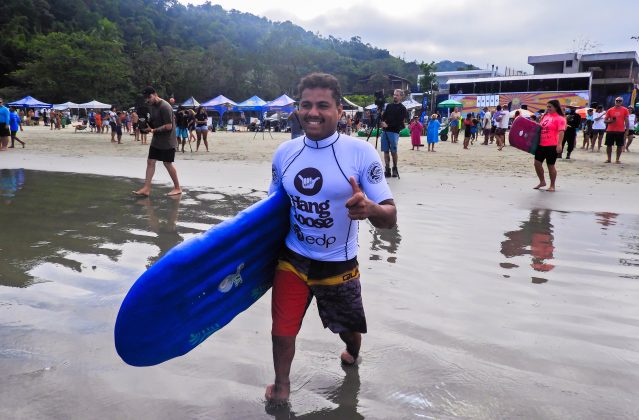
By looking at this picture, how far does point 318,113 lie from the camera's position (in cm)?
261

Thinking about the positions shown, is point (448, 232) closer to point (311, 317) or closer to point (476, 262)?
point (476, 262)

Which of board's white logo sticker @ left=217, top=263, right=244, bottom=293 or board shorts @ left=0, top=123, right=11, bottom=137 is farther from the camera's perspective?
board shorts @ left=0, top=123, right=11, bottom=137

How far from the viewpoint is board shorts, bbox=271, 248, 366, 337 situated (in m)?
2.63

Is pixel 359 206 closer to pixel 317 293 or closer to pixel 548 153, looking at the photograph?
pixel 317 293

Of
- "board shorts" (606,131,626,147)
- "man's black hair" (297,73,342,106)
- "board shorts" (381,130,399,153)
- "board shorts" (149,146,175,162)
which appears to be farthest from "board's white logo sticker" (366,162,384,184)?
"board shorts" (606,131,626,147)

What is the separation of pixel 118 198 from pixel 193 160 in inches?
287

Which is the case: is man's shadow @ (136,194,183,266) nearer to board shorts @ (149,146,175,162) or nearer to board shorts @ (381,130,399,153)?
board shorts @ (149,146,175,162)

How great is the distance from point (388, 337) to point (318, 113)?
1.64 m

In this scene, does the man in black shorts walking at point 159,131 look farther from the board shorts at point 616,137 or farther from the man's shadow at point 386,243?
the board shorts at point 616,137

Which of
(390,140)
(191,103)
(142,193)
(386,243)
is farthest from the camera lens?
(191,103)

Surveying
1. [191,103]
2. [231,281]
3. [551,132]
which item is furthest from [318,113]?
[191,103]

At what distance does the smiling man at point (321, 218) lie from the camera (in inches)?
101

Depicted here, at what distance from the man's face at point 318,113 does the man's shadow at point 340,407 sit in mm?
1355

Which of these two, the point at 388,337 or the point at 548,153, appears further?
the point at 548,153
